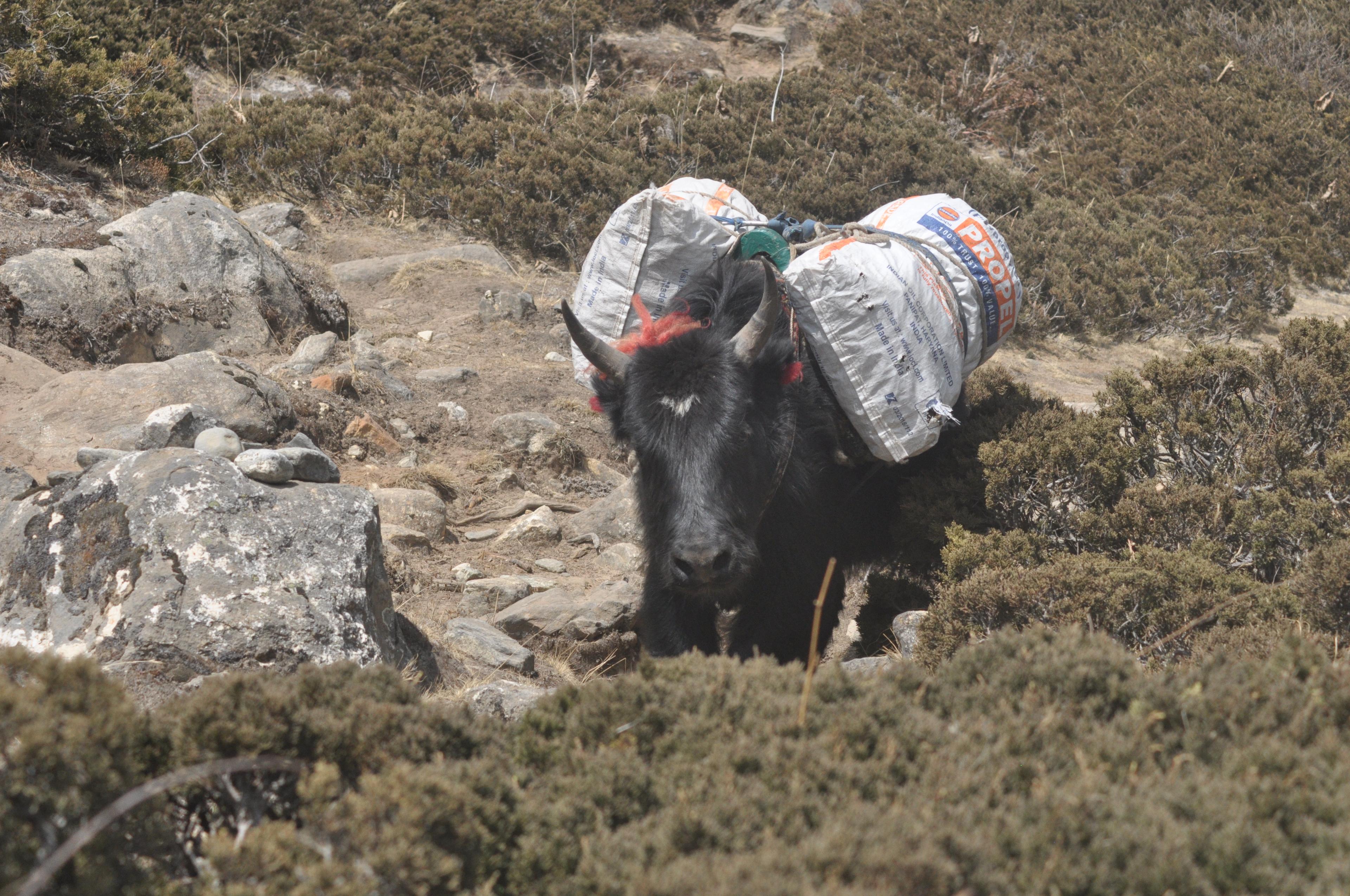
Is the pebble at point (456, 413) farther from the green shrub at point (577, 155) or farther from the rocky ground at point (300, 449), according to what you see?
the green shrub at point (577, 155)

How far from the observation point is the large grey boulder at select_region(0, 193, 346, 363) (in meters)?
5.90

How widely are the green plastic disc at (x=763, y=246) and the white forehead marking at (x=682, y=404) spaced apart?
1.06 meters

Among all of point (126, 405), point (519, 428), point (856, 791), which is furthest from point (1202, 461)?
point (126, 405)

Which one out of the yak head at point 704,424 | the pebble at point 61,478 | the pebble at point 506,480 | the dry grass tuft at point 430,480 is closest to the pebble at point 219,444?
the pebble at point 61,478

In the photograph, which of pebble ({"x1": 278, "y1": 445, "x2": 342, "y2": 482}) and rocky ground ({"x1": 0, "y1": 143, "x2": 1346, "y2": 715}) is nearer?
rocky ground ({"x1": 0, "y1": 143, "x2": 1346, "y2": 715})

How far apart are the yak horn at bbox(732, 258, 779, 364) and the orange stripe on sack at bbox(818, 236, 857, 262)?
1.45ft

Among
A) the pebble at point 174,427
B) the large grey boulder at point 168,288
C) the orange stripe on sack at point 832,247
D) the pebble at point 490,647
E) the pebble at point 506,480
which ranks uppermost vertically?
the orange stripe on sack at point 832,247

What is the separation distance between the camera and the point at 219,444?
3.88 m

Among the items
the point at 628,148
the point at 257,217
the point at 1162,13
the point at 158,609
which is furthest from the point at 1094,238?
the point at 158,609

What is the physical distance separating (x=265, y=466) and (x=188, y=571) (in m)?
0.54

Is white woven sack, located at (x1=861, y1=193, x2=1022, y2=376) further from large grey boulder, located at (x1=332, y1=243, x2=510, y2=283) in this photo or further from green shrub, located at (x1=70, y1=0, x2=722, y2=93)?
green shrub, located at (x1=70, y1=0, x2=722, y2=93)

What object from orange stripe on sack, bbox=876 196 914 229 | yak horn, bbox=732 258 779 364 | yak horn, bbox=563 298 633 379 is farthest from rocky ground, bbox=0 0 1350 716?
orange stripe on sack, bbox=876 196 914 229

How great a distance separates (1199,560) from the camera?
379 cm

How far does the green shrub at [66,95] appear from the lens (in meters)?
7.59
